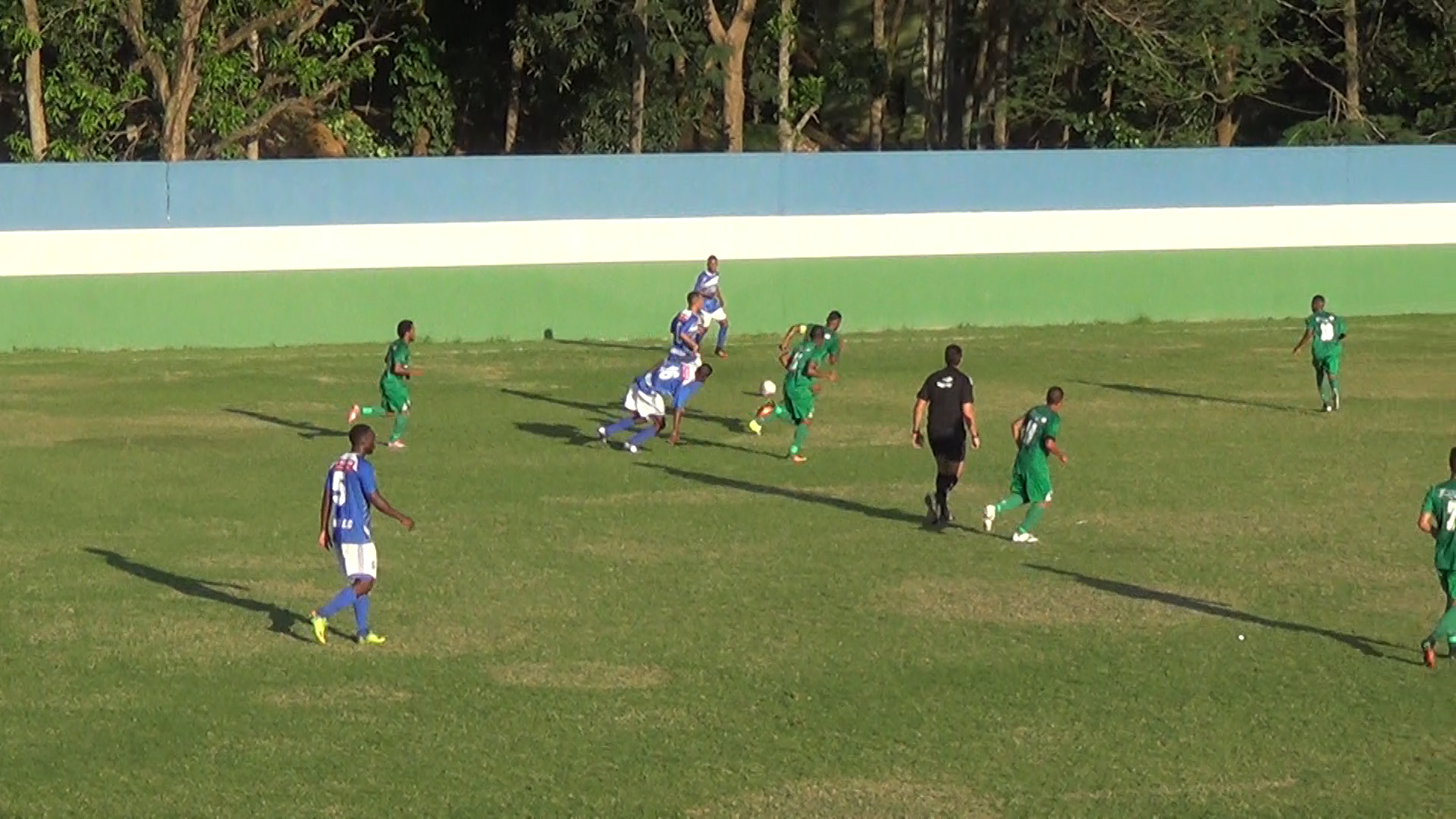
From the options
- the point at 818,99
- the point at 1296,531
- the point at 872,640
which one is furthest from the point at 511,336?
the point at 872,640

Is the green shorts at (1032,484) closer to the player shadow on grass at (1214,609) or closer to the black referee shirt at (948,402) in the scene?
the player shadow on grass at (1214,609)

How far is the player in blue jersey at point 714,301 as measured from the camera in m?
32.3

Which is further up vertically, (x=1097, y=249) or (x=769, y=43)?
(x=769, y=43)

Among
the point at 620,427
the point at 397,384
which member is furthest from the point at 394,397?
the point at 620,427

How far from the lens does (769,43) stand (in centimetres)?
4984

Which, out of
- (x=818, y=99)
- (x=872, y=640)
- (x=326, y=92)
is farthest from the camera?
(x=818, y=99)

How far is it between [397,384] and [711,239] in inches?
516

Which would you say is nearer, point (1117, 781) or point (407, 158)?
point (1117, 781)

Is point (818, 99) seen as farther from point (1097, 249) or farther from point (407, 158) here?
point (407, 158)

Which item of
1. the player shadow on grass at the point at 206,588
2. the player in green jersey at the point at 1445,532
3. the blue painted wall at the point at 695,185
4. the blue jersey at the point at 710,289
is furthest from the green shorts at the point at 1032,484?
the blue painted wall at the point at 695,185

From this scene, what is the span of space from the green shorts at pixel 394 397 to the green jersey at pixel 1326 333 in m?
10.8

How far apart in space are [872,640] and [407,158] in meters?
21.4

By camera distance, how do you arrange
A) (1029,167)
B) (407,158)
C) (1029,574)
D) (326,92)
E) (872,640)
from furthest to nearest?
1. (326,92)
2. (1029,167)
3. (407,158)
4. (1029,574)
5. (872,640)

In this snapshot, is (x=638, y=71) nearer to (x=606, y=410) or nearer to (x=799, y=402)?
(x=606, y=410)
